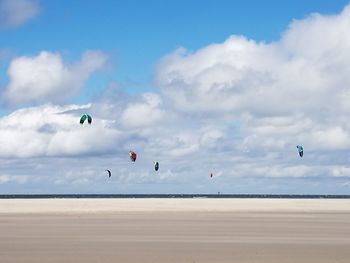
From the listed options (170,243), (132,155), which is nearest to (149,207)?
(132,155)


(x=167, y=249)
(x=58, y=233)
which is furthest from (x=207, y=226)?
(x=167, y=249)

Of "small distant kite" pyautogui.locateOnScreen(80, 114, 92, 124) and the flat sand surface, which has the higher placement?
"small distant kite" pyautogui.locateOnScreen(80, 114, 92, 124)

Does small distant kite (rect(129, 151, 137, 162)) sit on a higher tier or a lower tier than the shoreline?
higher

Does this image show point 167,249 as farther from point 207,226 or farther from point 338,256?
point 207,226

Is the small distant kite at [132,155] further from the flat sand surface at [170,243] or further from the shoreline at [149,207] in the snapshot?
the flat sand surface at [170,243]

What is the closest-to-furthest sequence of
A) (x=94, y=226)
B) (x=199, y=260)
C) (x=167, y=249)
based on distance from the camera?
(x=199, y=260) → (x=167, y=249) → (x=94, y=226)

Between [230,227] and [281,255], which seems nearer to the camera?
[281,255]

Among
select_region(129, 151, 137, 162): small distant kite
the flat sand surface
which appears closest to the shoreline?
select_region(129, 151, 137, 162): small distant kite

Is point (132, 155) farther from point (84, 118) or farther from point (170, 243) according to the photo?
point (170, 243)

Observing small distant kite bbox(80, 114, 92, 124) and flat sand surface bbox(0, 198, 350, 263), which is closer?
flat sand surface bbox(0, 198, 350, 263)

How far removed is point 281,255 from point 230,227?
13.3 m

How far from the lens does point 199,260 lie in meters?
20.3

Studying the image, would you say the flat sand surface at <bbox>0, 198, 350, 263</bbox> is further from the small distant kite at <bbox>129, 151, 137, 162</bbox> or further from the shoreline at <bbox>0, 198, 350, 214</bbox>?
the small distant kite at <bbox>129, 151, 137, 162</bbox>

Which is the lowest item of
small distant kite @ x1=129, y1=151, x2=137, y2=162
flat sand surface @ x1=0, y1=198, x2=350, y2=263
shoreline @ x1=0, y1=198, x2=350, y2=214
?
flat sand surface @ x1=0, y1=198, x2=350, y2=263
